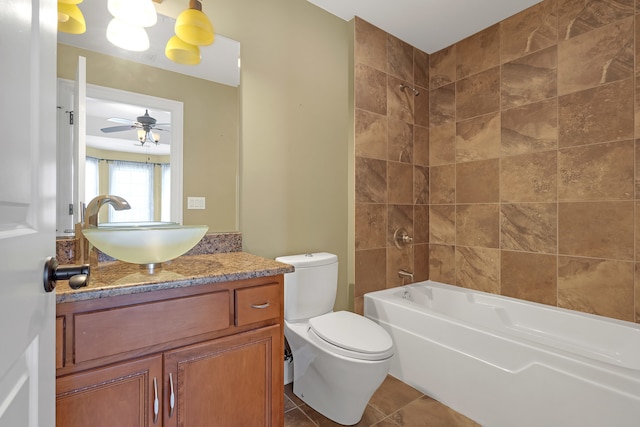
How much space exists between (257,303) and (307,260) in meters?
0.58

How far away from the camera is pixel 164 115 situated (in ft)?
4.95

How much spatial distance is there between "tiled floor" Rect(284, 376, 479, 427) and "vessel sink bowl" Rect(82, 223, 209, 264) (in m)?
1.14

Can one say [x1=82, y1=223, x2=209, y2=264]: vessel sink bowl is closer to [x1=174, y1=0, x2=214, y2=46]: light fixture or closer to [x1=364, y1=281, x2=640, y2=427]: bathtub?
[x1=174, y1=0, x2=214, y2=46]: light fixture

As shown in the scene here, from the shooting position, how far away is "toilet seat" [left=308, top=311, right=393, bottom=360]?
1.43 m

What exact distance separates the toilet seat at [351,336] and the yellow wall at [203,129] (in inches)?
29.2

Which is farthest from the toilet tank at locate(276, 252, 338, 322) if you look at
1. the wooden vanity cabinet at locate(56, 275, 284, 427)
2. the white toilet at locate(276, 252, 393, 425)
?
the wooden vanity cabinet at locate(56, 275, 284, 427)

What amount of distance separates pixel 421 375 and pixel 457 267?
1012 millimetres

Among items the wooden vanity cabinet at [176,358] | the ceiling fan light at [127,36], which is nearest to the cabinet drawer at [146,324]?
the wooden vanity cabinet at [176,358]

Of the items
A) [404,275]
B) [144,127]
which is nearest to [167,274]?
[144,127]

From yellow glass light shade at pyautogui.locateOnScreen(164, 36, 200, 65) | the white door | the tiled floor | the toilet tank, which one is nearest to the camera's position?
the white door

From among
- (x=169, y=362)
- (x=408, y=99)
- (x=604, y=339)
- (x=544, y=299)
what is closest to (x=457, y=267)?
(x=544, y=299)

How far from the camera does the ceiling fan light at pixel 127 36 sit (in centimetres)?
137

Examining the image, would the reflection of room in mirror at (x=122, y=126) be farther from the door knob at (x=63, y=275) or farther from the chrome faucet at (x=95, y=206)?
the door knob at (x=63, y=275)

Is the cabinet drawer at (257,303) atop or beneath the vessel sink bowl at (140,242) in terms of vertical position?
beneath
